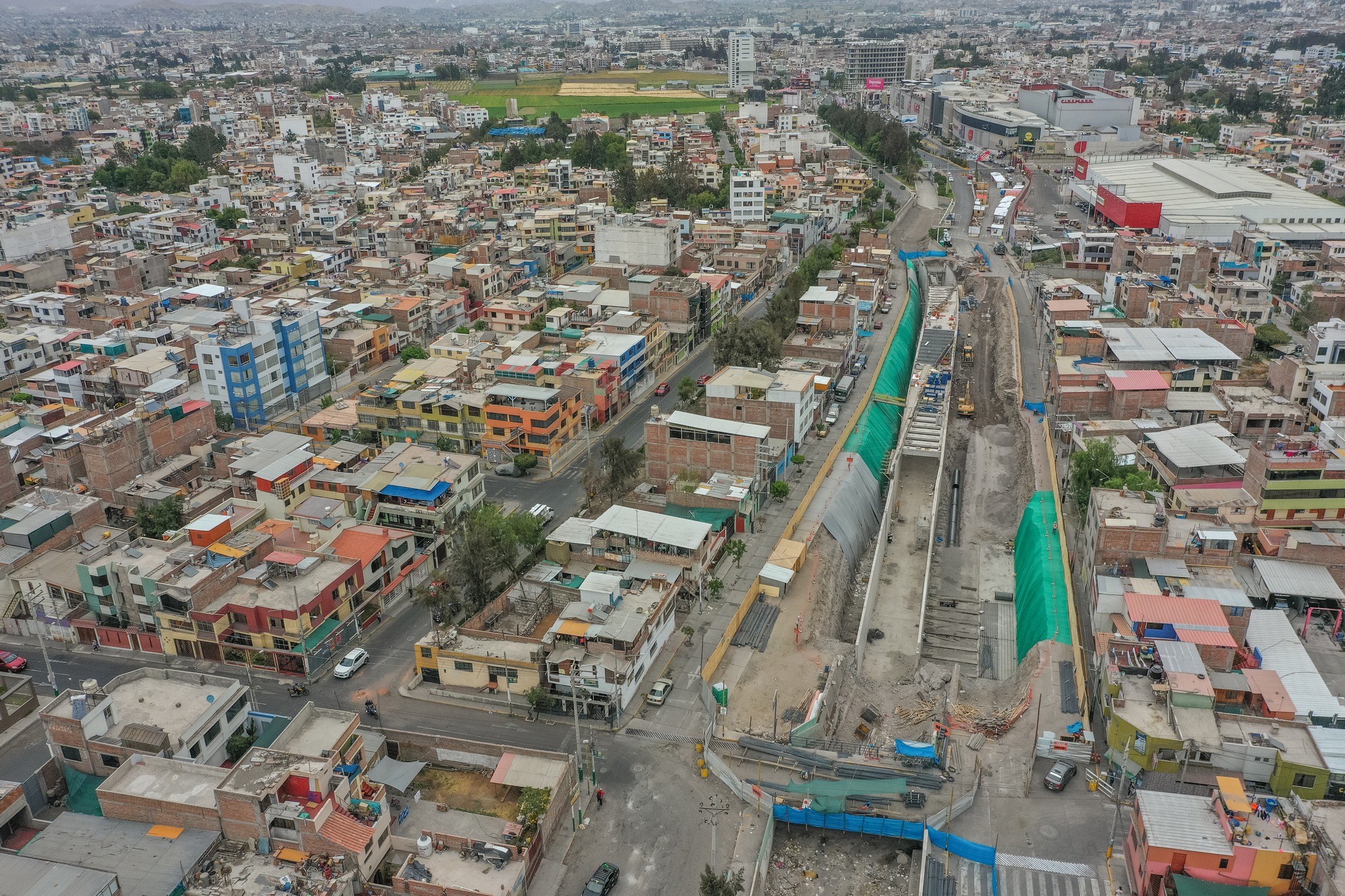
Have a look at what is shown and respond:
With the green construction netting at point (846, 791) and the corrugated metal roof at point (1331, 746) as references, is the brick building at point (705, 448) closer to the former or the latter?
the green construction netting at point (846, 791)

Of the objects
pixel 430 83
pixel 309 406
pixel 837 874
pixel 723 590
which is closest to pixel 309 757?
Result: pixel 837 874

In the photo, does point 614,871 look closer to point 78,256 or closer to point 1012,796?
point 1012,796

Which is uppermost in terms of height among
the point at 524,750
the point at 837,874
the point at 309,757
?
the point at 309,757

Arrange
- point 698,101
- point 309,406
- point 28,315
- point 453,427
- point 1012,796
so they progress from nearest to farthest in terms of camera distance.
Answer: point 1012,796 < point 453,427 < point 309,406 < point 28,315 < point 698,101

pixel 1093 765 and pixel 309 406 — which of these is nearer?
pixel 1093 765

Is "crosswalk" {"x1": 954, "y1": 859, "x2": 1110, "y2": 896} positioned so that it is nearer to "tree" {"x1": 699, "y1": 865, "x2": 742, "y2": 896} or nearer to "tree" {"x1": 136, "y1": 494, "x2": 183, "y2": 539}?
"tree" {"x1": 699, "y1": 865, "x2": 742, "y2": 896}

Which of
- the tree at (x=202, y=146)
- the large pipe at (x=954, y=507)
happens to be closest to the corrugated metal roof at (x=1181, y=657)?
the large pipe at (x=954, y=507)

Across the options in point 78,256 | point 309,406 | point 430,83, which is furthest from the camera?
point 430,83
